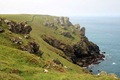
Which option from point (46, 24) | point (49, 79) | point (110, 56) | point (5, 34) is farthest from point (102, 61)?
point (49, 79)

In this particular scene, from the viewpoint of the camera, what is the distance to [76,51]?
446 ft

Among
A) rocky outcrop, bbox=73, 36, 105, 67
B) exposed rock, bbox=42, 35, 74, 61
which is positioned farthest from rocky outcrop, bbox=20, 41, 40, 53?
rocky outcrop, bbox=73, 36, 105, 67

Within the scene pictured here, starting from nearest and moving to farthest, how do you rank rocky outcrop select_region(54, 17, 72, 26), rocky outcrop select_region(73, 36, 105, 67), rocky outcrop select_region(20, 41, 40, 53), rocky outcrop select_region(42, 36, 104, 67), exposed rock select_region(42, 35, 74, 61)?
1. rocky outcrop select_region(20, 41, 40, 53)
2. rocky outcrop select_region(42, 36, 104, 67)
3. exposed rock select_region(42, 35, 74, 61)
4. rocky outcrop select_region(73, 36, 105, 67)
5. rocky outcrop select_region(54, 17, 72, 26)

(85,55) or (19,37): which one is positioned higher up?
(19,37)

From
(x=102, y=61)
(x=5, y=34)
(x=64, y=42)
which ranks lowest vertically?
(x=102, y=61)

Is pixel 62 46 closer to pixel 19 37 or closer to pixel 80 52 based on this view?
pixel 80 52

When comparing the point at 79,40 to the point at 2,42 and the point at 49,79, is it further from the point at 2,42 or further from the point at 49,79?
the point at 49,79

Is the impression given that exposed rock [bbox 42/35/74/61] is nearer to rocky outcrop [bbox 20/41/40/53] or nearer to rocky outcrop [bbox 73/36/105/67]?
rocky outcrop [bbox 73/36/105/67]

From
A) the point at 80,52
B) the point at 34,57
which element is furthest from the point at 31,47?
the point at 80,52

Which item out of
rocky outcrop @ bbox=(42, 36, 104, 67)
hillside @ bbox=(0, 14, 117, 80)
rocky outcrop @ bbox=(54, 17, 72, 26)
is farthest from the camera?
rocky outcrop @ bbox=(54, 17, 72, 26)

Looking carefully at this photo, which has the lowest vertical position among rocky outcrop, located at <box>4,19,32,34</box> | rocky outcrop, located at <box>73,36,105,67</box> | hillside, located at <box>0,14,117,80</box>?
A: rocky outcrop, located at <box>73,36,105,67</box>

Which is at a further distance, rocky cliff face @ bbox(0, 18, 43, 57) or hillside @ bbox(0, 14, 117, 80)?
rocky cliff face @ bbox(0, 18, 43, 57)

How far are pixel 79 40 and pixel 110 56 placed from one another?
2272 centimetres

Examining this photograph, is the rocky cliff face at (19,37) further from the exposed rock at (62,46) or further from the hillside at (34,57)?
the exposed rock at (62,46)
